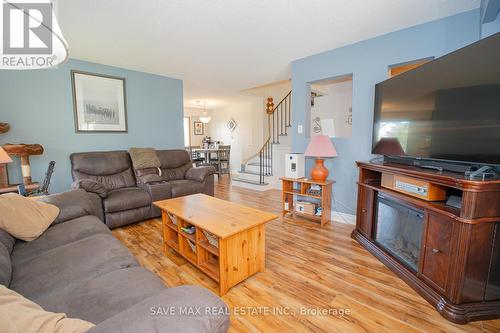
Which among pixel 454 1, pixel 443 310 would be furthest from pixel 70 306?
pixel 454 1

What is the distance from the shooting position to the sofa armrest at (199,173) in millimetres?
3725

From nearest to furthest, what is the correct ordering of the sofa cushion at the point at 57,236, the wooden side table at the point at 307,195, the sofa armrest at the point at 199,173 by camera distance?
the sofa cushion at the point at 57,236
the wooden side table at the point at 307,195
the sofa armrest at the point at 199,173

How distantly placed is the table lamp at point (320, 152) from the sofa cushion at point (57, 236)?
7.77 ft

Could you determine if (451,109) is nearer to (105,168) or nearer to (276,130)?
(105,168)

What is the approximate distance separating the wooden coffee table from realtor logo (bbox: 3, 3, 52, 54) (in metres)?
1.32

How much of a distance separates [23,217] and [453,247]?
292 centimetres

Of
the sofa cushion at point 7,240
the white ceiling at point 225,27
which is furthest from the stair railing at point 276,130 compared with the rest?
the sofa cushion at point 7,240

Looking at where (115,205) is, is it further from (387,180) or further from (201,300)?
(387,180)

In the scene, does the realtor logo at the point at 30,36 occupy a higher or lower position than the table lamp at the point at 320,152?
higher

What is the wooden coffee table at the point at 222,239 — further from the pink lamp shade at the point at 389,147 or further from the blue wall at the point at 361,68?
the blue wall at the point at 361,68

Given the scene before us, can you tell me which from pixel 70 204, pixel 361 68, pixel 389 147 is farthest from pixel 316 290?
pixel 361 68

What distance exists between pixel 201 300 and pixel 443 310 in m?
1.66

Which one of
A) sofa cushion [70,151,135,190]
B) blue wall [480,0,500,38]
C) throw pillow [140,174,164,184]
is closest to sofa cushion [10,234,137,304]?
throw pillow [140,174,164,184]

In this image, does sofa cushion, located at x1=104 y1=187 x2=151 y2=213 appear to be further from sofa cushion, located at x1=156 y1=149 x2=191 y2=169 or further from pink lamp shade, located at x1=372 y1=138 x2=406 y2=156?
pink lamp shade, located at x1=372 y1=138 x2=406 y2=156
